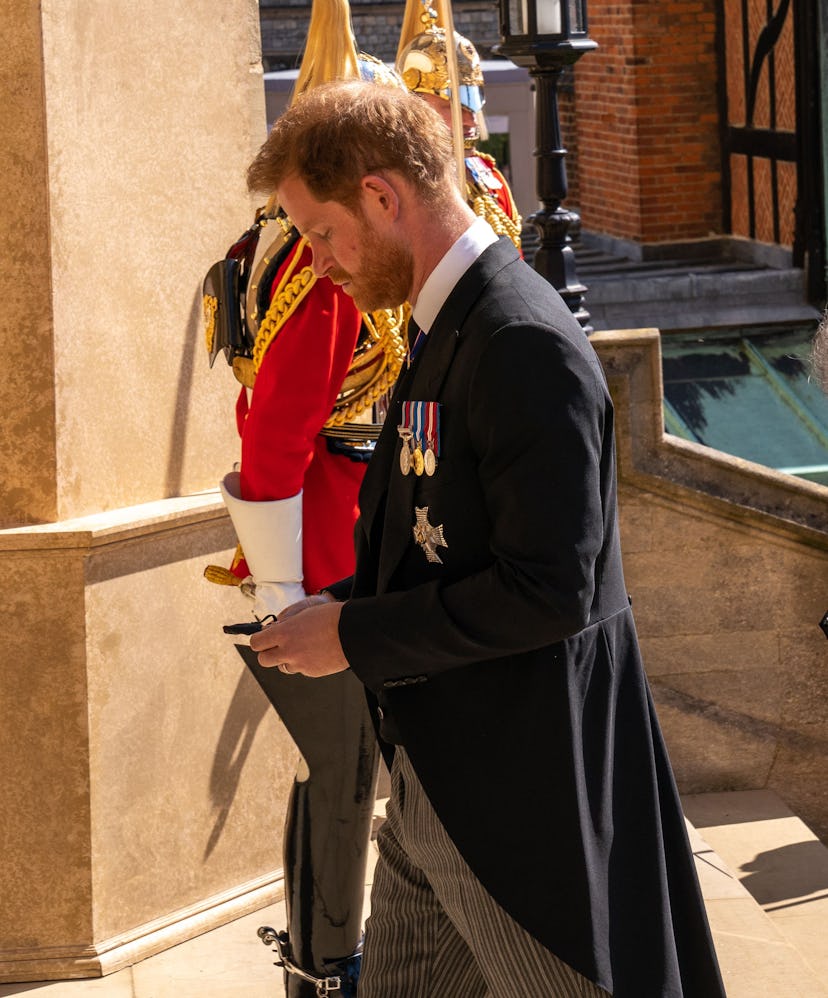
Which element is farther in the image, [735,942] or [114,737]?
[735,942]

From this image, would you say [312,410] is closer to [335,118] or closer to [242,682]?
[335,118]

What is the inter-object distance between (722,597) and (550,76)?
1.94 meters

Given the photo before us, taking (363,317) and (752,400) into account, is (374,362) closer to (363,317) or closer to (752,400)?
(363,317)

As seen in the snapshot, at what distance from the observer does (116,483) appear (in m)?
3.92

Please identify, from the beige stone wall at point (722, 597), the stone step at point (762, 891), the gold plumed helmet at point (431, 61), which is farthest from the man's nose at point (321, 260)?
the beige stone wall at point (722, 597)

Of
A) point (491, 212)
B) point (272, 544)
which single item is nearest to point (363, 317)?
point (272, 544)

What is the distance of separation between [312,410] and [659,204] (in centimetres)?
1281

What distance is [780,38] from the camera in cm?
1371

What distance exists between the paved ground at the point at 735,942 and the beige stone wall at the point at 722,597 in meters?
0.48

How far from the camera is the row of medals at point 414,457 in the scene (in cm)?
210

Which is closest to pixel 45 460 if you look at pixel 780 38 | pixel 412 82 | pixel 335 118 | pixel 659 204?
pixel 412 82

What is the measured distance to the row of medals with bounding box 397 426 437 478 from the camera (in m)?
2.10

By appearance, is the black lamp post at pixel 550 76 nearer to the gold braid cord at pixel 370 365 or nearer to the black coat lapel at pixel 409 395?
the gold braid cord at pixel 370 365

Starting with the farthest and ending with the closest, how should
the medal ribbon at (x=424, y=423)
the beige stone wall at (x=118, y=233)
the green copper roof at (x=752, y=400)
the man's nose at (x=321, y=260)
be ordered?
the green copper roof at (x=752, y=400), the beige stone wall at (x=118, y=233), the man's nose at (x=321, y=260), the medal ribbon at (x=424, y=423)
